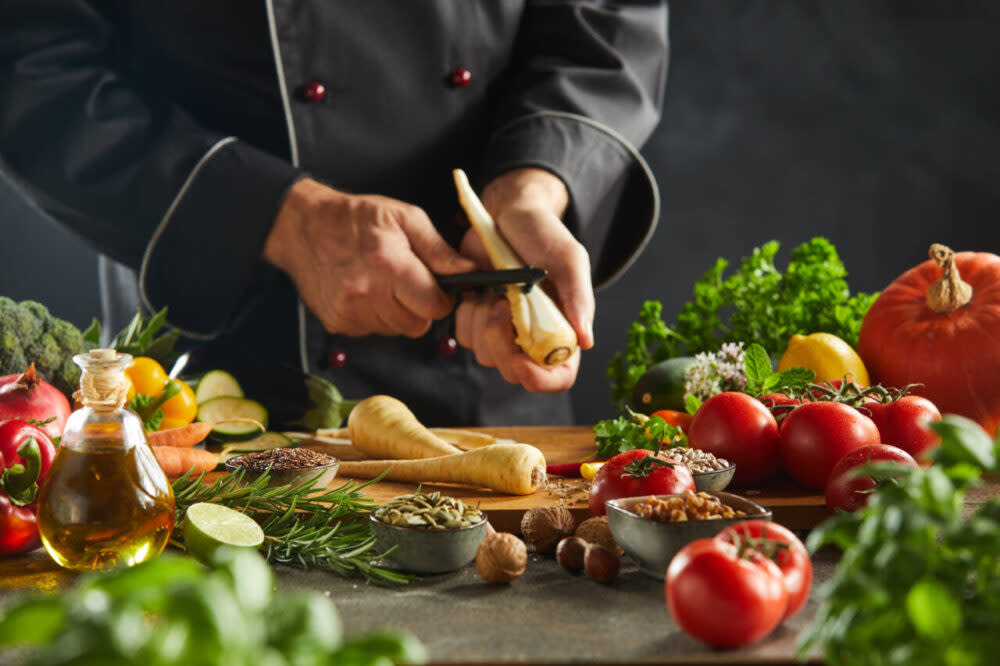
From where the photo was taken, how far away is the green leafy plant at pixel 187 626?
402 mm

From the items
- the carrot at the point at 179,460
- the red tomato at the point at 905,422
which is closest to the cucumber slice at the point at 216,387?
the carrot at the point at 179,460

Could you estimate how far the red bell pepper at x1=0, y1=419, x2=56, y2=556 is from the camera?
0.89 m

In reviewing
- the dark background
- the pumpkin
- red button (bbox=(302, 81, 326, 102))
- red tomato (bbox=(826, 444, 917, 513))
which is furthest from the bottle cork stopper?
the dark background

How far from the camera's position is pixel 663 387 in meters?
1.52

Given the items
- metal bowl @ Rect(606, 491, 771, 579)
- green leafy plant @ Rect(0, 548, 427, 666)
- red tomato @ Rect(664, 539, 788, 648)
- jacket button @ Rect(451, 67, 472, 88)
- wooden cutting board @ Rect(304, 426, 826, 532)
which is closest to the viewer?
green leafy plant @ Rect(0, 548, 427, 666)

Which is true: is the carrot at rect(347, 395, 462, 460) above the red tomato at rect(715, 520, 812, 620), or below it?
below

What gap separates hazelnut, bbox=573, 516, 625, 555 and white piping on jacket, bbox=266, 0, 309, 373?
95 cm

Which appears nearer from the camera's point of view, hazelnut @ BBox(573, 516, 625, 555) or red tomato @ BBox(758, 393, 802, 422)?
hazelnut @ BBox(573, 516, 625, 555)

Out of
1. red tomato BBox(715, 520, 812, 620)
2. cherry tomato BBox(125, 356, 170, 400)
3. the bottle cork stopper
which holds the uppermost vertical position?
the bottle cork stopper

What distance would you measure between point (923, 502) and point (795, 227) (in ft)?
8.24

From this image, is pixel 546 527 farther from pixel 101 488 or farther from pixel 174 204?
pixel 174 204

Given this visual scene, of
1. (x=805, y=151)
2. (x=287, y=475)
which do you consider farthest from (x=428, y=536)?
(x=805, y=151)

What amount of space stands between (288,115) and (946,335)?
1163mm

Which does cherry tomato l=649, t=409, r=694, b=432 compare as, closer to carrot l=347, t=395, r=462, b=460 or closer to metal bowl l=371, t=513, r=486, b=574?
carrot l=347, t=395, r=462, b=460
